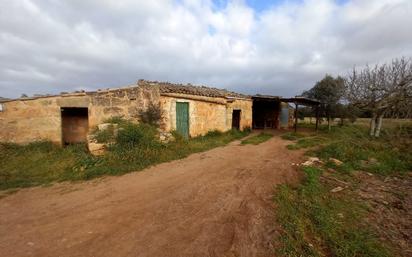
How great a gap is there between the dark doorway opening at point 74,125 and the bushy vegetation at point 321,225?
986 centimetres

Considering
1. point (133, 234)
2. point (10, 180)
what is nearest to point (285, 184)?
point (133, 234)

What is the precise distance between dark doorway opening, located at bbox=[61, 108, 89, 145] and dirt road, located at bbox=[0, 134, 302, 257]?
229 inches

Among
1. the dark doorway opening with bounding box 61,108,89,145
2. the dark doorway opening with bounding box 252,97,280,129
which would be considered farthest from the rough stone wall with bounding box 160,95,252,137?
the dark doorway opening with bounding box 252,97,280,129

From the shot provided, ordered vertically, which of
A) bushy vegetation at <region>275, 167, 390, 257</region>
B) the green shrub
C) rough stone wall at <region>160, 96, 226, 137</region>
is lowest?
bushy vegetation at <region>275, 167, 390, 257</region>

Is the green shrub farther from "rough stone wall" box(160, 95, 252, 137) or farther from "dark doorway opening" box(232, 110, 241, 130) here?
"dark doorway opening" box(232, 110, 241, 130)

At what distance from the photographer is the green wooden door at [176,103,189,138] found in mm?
10414

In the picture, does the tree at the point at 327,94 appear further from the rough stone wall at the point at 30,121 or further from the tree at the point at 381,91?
the rough stone wall at the point at 30,121

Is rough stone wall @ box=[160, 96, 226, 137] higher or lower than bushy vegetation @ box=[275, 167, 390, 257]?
higher

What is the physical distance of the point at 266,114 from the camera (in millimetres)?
19641

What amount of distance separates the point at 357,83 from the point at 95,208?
16.9 m

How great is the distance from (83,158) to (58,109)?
3908mm

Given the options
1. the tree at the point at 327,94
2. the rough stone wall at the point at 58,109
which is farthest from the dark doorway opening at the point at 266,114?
the rough stone wall at the point at 58,109

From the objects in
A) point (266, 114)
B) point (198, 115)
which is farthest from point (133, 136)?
point (266, 114)

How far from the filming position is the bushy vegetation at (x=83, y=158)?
5.96m
